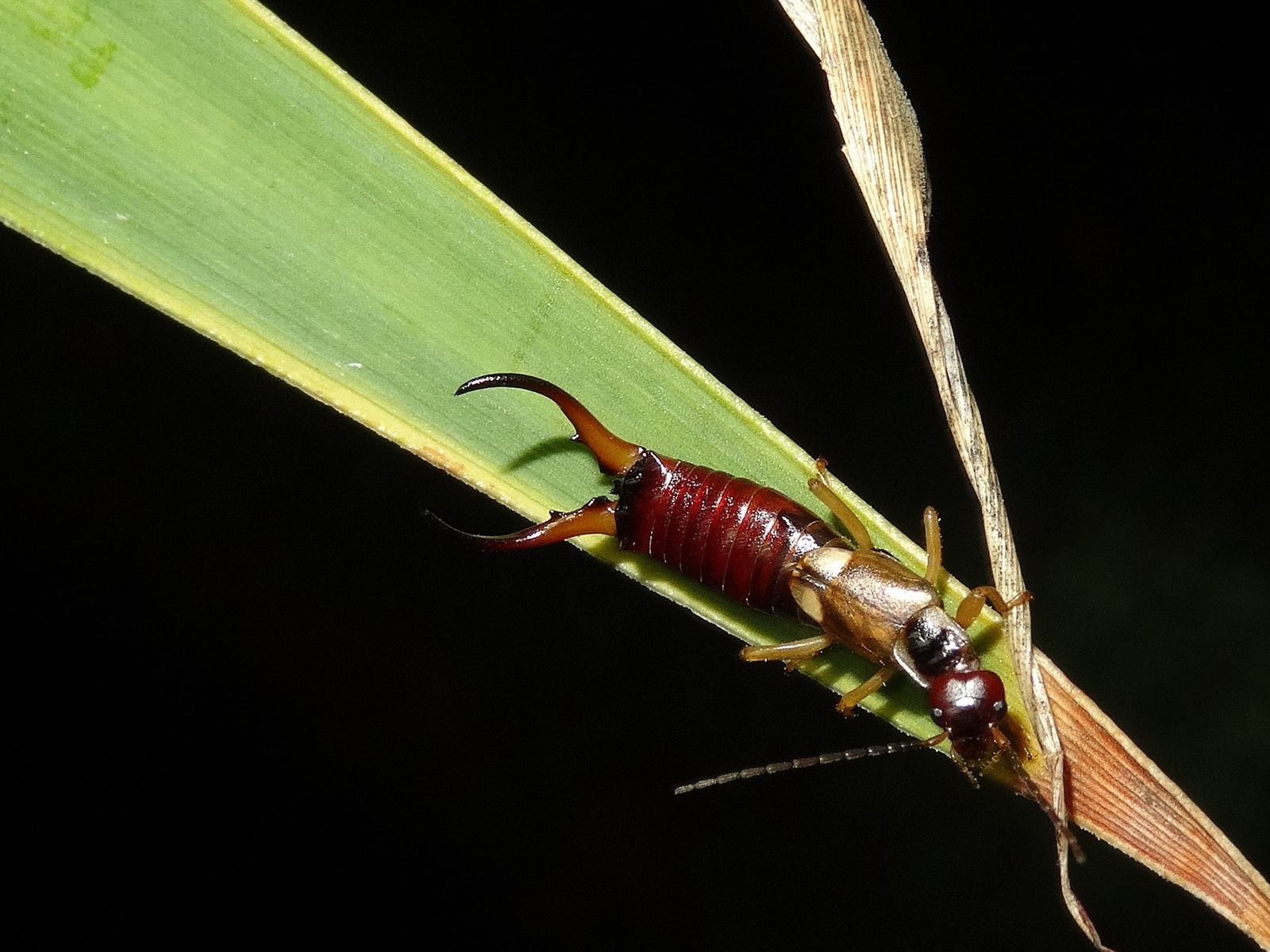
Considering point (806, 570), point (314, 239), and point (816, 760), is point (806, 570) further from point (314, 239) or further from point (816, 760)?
point (314, 239)

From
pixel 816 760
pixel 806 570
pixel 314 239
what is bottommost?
pixel 816 760

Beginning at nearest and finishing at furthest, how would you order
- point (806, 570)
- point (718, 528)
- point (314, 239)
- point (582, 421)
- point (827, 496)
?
point (314, 239) < point (582, 421) < point (827, 496) < point (718, 528) < point (806, 570)

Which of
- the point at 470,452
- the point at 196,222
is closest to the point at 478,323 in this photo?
the point at 470,452

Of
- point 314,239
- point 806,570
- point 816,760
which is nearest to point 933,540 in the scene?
point 806,570

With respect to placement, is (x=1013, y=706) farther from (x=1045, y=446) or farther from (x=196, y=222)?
(x=196, y=222)

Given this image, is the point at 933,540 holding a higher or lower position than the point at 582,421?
higher

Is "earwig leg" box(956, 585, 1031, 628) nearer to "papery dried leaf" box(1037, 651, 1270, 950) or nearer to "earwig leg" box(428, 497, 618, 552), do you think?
"papery dried leaf" box(1037, 651, 1270, 950)

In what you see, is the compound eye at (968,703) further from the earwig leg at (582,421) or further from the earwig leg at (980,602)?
the earwig leg at (582,421)
